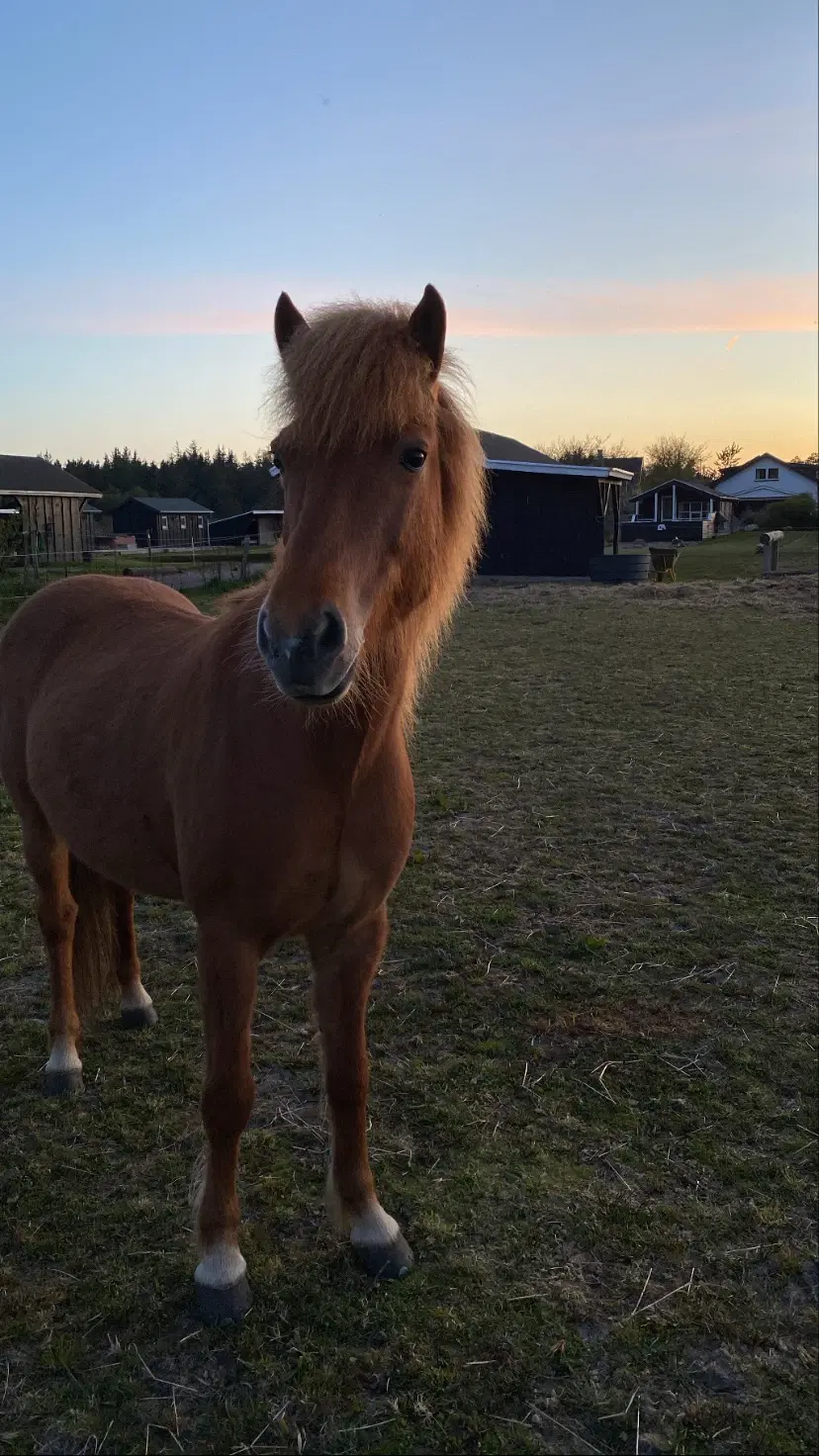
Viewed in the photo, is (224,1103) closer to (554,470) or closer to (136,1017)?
(136,1017)

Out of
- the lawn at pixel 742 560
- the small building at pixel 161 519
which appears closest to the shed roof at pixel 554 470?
the lawn at pixel 742 560

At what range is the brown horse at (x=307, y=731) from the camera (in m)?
1.76

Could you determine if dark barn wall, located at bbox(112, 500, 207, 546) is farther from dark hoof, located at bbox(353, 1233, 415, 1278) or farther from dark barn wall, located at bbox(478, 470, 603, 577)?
dark hoof, located at bbox(353, 1233, 415, 1278)

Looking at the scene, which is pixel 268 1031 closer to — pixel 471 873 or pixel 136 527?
pixel 471 873

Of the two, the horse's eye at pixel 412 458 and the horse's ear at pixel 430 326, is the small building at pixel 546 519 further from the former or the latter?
the horse's eye at pixel 412 458

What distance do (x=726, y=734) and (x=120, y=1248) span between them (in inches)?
243

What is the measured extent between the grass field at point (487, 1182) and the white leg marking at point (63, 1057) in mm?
105

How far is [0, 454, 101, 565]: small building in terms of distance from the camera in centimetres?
2859

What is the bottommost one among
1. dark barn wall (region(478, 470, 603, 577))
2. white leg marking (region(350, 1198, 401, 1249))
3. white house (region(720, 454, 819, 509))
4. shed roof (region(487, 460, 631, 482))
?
white leg marking (region(350, 1198, 401, 1249))

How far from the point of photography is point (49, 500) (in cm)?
3019

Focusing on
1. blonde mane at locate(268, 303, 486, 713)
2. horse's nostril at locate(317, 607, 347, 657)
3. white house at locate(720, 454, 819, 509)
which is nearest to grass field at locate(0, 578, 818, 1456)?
blonde mane at locate(268, 303, 486, 713)

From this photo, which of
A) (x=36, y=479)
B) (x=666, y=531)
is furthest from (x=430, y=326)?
(x=666, y=531)

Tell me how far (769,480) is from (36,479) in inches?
2057

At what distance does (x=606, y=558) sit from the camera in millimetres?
21422
